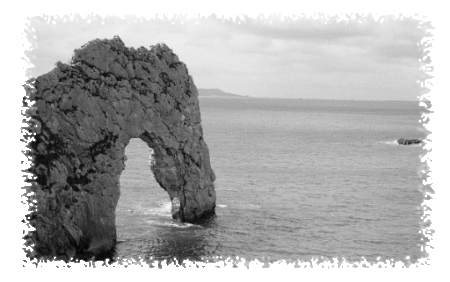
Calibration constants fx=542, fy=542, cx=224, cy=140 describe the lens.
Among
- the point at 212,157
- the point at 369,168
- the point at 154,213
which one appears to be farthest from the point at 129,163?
the point at 369,168

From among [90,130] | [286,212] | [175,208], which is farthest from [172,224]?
[90,130]

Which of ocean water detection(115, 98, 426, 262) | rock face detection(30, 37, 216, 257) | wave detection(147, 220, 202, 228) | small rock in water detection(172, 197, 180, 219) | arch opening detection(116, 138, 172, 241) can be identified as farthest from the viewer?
small rock in water detection(172, 197, 180, 219)

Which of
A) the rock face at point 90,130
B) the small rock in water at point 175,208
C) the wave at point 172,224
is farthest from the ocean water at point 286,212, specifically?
the rock face at point 90,130

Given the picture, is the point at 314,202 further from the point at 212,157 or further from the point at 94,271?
the point at 94,271

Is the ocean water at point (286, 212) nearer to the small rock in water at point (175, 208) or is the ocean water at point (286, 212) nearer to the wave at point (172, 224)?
the wave at point (172, 224)

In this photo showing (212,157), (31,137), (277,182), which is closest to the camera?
(31,137)

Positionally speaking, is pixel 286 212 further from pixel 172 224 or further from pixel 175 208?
pixel 172 224

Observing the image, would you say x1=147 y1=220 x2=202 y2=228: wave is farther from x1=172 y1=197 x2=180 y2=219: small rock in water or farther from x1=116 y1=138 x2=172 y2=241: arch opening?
x1=172 y1=197 x2=180 y2=219: small rock in water

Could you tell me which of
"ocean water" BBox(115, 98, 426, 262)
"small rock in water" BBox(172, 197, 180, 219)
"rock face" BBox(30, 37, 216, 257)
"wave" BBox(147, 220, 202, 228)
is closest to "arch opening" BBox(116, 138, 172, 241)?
"ocean water" BBox(115, 98, 426, 262)

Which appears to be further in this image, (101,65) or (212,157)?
(212,157)
